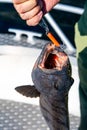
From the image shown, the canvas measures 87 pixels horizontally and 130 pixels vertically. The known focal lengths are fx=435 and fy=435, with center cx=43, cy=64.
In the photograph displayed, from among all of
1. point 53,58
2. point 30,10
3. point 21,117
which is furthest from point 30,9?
point 21,117

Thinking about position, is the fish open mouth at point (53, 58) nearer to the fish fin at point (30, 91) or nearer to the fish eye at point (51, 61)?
the fish eye at point (51, 61)

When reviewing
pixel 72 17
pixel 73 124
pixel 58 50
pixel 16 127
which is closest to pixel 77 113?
pixel 73 124

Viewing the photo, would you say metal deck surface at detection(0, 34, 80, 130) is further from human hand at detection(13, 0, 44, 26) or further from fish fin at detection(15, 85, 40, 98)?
human hand at detection(13, 0, 44, 26)

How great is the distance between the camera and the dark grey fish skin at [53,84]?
6.08 feet

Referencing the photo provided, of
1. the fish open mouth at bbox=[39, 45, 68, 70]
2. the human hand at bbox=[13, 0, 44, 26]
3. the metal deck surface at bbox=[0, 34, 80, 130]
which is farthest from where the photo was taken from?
the metal deck surface at bbox=[0, 34, 80, 130]

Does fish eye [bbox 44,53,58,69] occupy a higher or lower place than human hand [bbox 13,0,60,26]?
lower

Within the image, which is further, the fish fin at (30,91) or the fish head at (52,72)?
the fish fin at (30,91)

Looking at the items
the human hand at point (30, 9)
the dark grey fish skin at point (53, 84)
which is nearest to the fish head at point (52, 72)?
the dark grey fish skin at point (53, 84)

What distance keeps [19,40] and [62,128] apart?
2.08 metres

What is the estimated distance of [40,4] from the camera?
2.22 metres

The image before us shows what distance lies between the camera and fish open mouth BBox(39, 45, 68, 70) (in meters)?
1.84

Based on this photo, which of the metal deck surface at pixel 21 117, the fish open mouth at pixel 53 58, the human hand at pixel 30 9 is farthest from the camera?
the metal deck surface at pixel 21 117

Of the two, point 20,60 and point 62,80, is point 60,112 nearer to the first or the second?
point 62,80

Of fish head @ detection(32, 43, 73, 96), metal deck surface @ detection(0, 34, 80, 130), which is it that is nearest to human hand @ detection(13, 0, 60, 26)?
fish head @ detection(32, 43, 73, 96)
